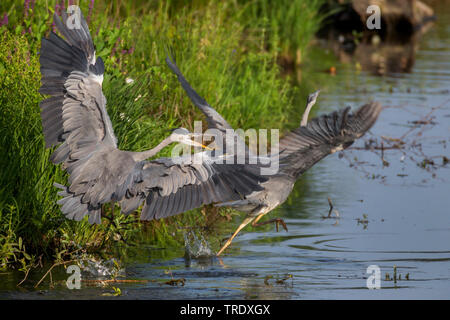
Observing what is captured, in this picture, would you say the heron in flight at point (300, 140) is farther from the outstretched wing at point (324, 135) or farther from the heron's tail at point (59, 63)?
the heron's tail at point (59, 63)

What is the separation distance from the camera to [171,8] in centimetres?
1294

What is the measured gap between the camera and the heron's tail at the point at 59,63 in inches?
254

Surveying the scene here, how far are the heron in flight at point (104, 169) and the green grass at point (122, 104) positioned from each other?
0.55m

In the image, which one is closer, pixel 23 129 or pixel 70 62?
pixel 70 62

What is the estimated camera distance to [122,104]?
25.4 feet

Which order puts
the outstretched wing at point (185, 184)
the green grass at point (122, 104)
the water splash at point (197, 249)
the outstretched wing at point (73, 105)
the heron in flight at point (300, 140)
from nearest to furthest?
the outstretched wing at point (185, 184)
the outstretched wing at point (73, 105)
the green grass at point (122, 104)
the heron in flight at point (300, 140)
the water splash at point (197, 249)

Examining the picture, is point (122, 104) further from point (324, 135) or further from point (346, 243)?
point (346, 243)

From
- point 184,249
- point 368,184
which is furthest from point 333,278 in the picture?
point 368,184

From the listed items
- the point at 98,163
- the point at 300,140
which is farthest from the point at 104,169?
the point at 300,140

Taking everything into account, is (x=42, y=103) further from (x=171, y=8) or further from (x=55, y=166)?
(x=171, y=8)

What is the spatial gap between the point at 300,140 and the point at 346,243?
1087 mm

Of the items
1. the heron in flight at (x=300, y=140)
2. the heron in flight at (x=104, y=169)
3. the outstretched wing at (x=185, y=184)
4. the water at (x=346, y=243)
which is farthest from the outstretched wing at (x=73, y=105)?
the water at (x=346, y=243)
